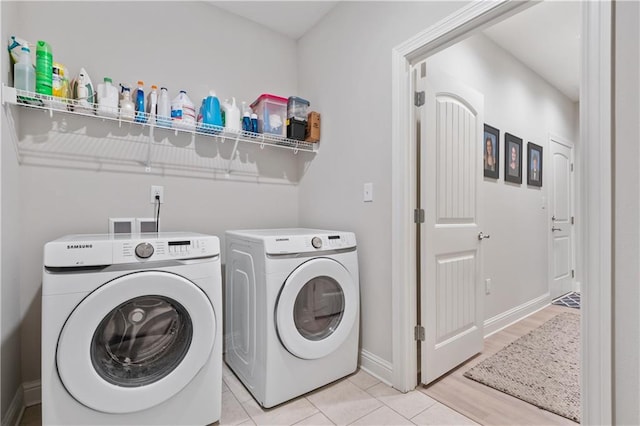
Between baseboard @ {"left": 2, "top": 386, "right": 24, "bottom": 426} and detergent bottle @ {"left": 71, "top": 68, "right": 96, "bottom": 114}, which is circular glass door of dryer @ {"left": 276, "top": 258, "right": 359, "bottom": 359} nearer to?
baseboard @ {"left": 2, "top": 386, "right": 24, "bottom": 426}

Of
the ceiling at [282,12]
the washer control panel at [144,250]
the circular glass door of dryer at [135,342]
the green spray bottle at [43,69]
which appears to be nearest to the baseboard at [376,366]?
the circular glass door of dryer at [135,342]

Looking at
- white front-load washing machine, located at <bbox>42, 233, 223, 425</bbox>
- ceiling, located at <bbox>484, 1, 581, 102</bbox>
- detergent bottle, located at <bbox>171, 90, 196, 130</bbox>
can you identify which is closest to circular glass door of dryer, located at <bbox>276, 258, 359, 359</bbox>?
white front-load washing machine, located at <bbox>42, 233, 223, 425</bbox>

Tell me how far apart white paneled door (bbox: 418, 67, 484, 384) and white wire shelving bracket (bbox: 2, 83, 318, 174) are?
0.94 metres

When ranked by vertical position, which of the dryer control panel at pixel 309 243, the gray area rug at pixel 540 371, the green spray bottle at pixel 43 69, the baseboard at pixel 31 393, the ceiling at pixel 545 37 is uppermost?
the ceiling at pixel 545 37

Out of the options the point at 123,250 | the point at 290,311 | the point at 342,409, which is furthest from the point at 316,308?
the point at 123,250

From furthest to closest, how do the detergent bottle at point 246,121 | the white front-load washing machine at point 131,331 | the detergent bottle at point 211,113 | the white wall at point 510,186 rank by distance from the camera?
the white wall at point 510,186 → the detergent bottle at point 246,121 → the detergent bottle at point 211,113 → the white front-load washing machine at point 131,331

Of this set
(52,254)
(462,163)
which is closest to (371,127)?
(462,163)

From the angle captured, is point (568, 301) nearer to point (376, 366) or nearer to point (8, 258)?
point (376, 366)

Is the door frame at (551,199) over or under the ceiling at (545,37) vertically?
under

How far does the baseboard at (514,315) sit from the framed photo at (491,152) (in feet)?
4.02

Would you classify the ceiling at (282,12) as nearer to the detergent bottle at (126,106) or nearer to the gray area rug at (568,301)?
the detergent bottle at (126,106)

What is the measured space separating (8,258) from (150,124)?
962 mm

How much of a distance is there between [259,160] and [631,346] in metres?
2.26

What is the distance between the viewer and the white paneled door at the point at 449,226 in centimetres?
183
